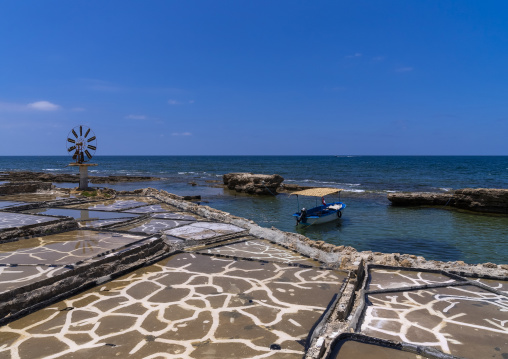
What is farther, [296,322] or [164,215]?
[164,215]

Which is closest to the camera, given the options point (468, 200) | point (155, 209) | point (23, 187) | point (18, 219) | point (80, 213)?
point (18, 219)

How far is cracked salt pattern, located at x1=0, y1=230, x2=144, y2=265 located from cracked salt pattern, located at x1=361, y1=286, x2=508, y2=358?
23.3 feet

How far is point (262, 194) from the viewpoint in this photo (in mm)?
35500

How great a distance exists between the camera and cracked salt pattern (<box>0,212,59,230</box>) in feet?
37.7

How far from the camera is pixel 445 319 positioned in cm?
596

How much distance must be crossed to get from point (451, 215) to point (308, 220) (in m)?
11.6

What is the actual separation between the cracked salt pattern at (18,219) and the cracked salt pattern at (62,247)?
160cm

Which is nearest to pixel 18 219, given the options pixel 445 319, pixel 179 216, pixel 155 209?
pixel 155 209

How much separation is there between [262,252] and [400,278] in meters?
3.89

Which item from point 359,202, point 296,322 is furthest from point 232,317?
point 359,202

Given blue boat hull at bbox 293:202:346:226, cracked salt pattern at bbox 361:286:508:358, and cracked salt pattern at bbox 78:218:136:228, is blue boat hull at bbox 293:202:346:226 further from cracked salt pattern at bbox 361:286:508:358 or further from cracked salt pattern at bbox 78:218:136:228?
cracked salt pattern at bbox 361:286:508:358

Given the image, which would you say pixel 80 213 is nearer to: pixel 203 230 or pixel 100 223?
pixel 100 223

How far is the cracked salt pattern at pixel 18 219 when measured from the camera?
11.5m

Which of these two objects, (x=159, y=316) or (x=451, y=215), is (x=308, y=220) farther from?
(x=159, y=316)
